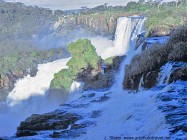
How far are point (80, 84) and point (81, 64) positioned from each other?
2.17 metres

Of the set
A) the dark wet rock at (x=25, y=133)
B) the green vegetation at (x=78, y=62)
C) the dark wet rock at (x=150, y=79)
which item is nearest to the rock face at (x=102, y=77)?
the green vegetation at (x=78, y=62)

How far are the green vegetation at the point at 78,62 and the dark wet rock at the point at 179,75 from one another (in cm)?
1969

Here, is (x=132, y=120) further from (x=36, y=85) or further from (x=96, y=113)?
(x=36, y=85)

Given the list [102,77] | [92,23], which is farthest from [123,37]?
[92,23]

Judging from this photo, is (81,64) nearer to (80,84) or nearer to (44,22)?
(80,84)

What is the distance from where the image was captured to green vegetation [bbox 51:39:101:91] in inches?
1529

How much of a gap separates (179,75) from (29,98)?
33.4 metres

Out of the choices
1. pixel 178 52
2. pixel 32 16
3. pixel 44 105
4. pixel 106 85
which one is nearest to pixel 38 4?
pixel 32 16

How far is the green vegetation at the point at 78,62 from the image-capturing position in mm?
38844

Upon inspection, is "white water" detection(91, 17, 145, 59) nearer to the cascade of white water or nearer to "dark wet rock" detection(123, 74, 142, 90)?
the cascade of white water

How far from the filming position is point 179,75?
18828mm

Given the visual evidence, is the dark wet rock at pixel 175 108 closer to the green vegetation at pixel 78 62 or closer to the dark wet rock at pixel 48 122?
the dark wet rock at pixel 48 122

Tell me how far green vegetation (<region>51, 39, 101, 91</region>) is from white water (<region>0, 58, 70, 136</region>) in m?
3.58

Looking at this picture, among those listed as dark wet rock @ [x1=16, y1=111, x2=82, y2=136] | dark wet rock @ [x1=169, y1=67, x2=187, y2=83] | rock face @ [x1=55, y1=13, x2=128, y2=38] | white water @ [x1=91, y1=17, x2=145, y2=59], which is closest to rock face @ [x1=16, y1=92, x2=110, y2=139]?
dark wet rock @ [x1=16, y1=111, x2=82, y2=136]
